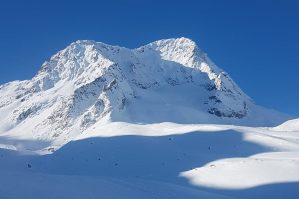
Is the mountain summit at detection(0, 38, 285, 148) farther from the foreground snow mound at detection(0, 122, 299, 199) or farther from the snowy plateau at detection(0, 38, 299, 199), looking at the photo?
the foreground snow mound at detection(0, 122, 299, 199)

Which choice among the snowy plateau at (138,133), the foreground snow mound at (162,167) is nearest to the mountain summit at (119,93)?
the snowy plateau at (138,133)

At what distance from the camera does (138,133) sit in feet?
163

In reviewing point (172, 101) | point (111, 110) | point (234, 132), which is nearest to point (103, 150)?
point (234, 132)

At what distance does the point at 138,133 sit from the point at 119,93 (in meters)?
76.7

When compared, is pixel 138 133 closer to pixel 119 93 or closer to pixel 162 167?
pixel 162 167

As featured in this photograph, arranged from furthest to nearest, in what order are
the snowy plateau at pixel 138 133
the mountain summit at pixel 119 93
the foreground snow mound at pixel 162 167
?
the mountain summit at pixel 119 93, the snowy plateau at pixel 138 133, the foreground snow mound at pixel 162 167

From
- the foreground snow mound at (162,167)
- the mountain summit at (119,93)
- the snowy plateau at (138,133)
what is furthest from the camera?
the mountain summit at (119,93)

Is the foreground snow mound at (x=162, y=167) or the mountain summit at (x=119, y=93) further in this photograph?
the mountain summit at (x=119, y=93)

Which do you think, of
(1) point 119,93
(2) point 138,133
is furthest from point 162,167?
(1) point 119,93

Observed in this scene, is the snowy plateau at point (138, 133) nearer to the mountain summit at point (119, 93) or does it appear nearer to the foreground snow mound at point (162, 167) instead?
the foreground snow mound at point (162, 167)

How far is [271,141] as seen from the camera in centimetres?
3994

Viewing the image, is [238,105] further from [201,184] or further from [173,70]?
[201,184]

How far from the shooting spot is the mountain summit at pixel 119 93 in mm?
122000

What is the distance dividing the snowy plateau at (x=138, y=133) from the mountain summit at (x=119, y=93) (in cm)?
42
